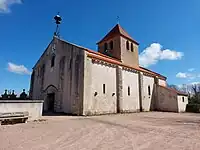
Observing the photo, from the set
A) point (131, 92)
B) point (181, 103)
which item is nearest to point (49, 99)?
point (131, 92)

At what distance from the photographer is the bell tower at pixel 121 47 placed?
78.0ft

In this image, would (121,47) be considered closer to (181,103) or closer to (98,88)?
(98,88)

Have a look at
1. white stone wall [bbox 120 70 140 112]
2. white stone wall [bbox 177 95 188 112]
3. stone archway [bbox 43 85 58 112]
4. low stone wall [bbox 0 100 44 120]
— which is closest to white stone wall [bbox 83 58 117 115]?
white stone wall [bbox 120 70 140 112]

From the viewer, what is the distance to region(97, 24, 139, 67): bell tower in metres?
23.8

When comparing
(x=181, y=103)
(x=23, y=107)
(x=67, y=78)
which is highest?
(x=67, y=78)

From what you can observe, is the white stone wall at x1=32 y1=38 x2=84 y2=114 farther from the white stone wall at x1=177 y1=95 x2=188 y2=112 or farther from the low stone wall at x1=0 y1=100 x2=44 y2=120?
the white stone wall at x1=177 y1=95 x2=188 y2=112

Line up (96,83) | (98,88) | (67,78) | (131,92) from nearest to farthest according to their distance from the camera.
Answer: (96,83)
(98,88)
(67,78)
(131,92)

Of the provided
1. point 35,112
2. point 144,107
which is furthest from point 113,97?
point 35,112

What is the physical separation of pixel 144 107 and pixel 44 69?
1534 cm

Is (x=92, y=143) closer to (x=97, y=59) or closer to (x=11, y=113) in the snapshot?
(x=11, y=113)

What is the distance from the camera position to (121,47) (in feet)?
78.1

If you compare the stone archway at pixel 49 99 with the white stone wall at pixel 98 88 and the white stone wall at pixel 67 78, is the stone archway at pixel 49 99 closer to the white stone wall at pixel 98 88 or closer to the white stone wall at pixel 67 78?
the white stone wall at pixel 67 78

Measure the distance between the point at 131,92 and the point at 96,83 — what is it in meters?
6.43

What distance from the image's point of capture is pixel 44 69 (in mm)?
20609
